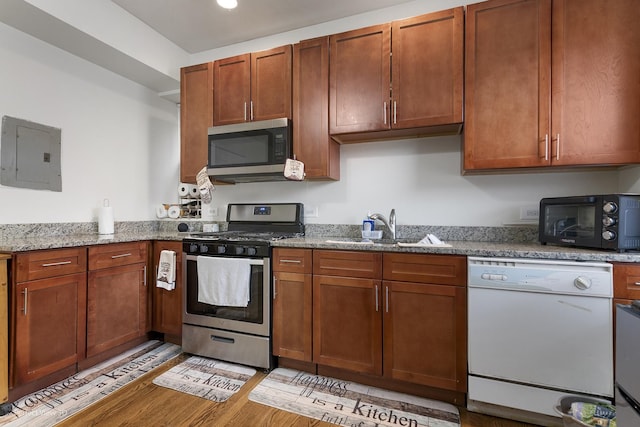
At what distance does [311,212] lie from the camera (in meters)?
2.76

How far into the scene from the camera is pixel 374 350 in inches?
77.4

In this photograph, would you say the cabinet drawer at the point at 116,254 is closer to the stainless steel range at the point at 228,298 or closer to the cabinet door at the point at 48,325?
the cabinet door at the point at 48,325

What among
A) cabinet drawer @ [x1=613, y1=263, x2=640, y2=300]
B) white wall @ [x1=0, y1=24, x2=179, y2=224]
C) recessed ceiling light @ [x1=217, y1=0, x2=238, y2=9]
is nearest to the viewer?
cabinet drawer @ [x1=613, y1=263, x2=640, y2=300]

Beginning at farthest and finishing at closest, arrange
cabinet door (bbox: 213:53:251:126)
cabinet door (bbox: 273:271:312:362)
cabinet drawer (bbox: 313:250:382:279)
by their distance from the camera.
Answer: cabinet door (bbox: 213:53:251:126) < cabinet door (bbox: 273:271:312:362) < cabinet drawer (bbox: 313:250:382:279)

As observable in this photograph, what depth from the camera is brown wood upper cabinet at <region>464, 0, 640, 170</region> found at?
173cm

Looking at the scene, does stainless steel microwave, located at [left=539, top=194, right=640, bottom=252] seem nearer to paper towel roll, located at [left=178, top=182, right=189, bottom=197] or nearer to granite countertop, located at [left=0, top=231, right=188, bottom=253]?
granite countertop, located at [left=0, top=231, right=188, bottom=253]

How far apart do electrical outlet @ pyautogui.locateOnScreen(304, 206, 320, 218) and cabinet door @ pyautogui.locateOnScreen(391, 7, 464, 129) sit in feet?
3.21

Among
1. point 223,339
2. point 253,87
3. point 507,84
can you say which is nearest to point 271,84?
point 253,87

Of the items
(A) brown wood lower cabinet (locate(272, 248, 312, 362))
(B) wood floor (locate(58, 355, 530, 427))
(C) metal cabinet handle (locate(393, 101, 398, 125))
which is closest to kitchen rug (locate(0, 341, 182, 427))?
(B) wood floor (locate(58, 355, 530, 427))

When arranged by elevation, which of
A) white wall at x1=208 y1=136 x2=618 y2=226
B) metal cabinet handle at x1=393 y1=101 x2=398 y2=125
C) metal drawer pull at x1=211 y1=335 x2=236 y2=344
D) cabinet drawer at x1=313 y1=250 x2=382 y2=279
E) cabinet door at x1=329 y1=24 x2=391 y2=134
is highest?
cabinet door at x1=329 y1=24 x2=391 y2=134

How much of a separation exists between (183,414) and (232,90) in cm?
237

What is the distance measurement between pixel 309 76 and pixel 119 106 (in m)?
1.89

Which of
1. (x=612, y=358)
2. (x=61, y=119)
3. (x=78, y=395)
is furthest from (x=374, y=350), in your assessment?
(x=61, y=119)

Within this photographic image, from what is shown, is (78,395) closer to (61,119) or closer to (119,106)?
(61,119)
